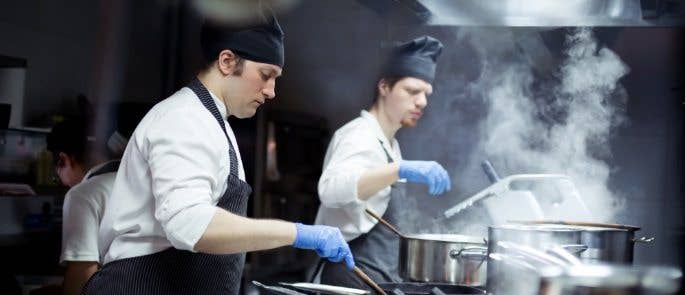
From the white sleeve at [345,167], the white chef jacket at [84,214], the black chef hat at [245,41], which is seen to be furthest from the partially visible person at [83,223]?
the black chef hat at [245,41]

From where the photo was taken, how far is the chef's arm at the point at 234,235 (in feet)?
5.86

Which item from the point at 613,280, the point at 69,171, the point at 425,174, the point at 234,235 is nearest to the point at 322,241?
the point at 234,235

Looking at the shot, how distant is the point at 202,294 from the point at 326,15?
8.15 feet

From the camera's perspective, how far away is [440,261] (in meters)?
2.34

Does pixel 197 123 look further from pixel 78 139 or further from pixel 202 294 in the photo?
pixel 78 139

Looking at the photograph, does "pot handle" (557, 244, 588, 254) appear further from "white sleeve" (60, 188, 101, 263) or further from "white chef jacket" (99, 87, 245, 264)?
"white sleeve" (60, 188, 101, 263)

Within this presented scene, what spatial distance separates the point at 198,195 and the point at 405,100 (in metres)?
1.47

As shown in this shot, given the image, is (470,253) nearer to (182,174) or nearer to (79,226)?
(182,174)

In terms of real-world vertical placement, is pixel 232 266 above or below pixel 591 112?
below

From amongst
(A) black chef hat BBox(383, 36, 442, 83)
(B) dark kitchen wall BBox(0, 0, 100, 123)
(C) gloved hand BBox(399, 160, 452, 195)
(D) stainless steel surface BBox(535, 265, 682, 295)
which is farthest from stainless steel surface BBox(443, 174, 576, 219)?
(B) dark kitchen wall BBox(0, 0, 100, 123)

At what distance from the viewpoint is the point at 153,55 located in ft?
14.8

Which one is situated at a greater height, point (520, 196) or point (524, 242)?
point (520, 196)

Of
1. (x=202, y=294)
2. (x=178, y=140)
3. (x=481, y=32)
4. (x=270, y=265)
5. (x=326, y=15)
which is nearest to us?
(x=178, y=140)

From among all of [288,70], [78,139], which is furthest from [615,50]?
[78,139]
